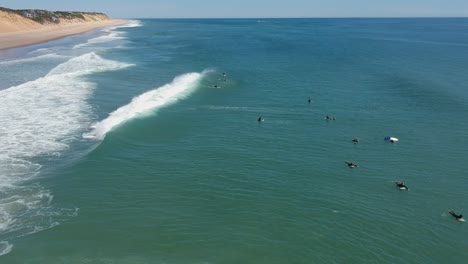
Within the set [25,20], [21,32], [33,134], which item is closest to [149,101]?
[33,134]

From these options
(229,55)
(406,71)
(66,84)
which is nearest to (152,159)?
(66,84)

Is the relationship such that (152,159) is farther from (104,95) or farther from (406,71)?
(406,71)

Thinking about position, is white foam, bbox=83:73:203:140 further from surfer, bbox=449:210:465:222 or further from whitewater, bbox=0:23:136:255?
surfer, bbox=449:210:465:222

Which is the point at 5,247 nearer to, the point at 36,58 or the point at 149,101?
the point at 149,101

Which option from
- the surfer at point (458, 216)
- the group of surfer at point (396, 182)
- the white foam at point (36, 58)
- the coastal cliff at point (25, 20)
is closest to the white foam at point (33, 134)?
the white foam at point (36, 58)

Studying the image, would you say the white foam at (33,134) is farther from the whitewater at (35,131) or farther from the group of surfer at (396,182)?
the group of surfer at (396,182)
